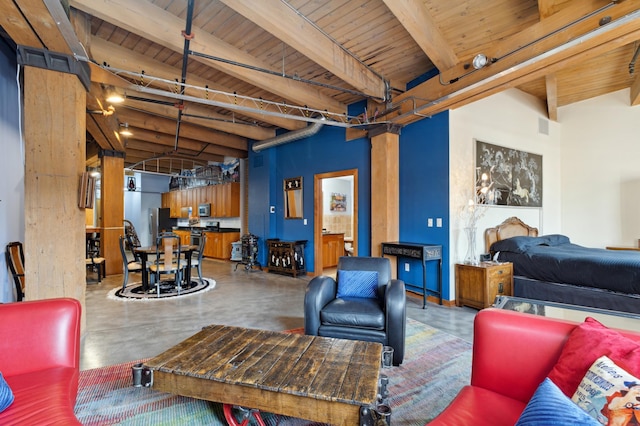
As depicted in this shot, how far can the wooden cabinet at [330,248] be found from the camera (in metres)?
6.88

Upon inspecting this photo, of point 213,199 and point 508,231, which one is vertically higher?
point 213,199

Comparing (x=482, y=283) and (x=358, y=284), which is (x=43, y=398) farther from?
(x=482, y=283)

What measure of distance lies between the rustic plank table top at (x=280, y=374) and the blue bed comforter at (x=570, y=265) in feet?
11.4

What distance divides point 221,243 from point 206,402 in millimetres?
7119

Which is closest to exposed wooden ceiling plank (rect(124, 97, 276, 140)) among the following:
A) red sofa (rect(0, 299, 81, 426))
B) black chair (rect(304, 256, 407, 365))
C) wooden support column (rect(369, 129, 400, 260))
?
wooden support column (rect(369, 129, 400, 260))

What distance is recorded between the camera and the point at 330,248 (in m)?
7.04

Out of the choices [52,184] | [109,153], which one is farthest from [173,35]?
[109,153]

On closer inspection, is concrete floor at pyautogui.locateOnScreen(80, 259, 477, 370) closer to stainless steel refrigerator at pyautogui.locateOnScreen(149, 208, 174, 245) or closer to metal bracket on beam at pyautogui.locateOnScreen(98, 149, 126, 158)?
metal bracket on beam at pyautogui.locateOnScreen(98, 149, 126, 158)

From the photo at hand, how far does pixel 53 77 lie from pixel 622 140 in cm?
861

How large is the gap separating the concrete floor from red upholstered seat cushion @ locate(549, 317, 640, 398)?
6.73ft

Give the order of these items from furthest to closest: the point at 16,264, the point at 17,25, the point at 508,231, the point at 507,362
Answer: the point at 508,231 → the point at 16,264 → the point at 17,25 → the point at 507,362

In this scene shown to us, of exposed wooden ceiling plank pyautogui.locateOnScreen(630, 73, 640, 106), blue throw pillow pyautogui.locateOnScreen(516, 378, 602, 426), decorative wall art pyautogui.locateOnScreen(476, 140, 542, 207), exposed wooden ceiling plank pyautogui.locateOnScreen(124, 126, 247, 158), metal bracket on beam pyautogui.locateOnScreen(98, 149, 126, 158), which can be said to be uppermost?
exposed wooden ceiling plank pyautogui.locateOnScreen(630, 73, 640, 106)

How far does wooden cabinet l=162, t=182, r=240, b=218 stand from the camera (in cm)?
887

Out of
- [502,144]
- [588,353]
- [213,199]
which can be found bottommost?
[588,353]
